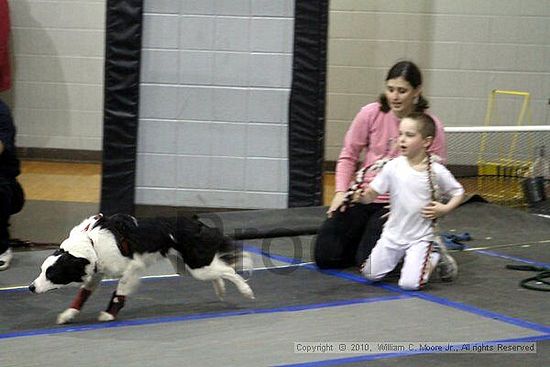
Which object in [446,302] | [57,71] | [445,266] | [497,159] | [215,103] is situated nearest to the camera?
[446,302]

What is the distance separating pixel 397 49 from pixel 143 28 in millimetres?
2946

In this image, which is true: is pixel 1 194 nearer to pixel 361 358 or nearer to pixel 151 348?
pixel 151 348

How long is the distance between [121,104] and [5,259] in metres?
1.68

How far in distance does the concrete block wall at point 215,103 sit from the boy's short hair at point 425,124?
1.92 m

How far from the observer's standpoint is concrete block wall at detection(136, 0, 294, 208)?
6.39 metres

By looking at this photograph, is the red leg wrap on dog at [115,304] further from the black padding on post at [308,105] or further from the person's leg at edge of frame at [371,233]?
the black padding on post at [308,105]

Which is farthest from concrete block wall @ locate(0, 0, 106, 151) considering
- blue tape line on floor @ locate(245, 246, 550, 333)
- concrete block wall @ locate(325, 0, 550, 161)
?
blue tape line on floor @ locate(245, 246, 550, 333)

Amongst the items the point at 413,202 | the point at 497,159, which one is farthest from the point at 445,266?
the point at 497,159

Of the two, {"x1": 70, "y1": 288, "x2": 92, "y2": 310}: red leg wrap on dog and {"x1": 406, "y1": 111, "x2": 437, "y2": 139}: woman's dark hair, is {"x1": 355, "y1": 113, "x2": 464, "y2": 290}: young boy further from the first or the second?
{"x1": 70, "y1": 288, "x2": 92, "y2": 310}: red leg wrap on dog

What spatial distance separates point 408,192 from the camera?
15.0ft

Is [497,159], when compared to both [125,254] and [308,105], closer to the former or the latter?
[308,105]

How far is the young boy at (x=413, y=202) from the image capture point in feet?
14.9

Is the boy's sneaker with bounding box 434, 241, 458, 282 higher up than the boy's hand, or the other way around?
the boy's hand

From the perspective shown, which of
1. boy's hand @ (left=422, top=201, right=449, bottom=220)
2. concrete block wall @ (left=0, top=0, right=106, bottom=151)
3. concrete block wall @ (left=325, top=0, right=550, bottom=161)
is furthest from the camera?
concrete block wall @ (left=0, top=0, right=106, bottom=151)
